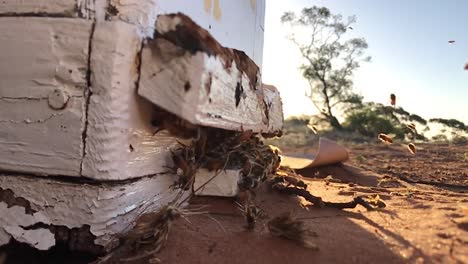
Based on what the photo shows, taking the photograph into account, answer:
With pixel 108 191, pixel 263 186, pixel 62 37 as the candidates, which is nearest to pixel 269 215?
pixel 263 186

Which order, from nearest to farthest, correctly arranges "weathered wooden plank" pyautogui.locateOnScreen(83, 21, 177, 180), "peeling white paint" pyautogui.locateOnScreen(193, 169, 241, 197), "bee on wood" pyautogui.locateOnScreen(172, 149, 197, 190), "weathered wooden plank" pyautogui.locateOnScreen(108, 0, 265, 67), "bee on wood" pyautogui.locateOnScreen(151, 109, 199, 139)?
"weathered wooden plank" pyautogui.locateOnScreen(83, 21, 177, 180) → "weathered wooden plank" pyautogui.locateOnScreen(108, 0, 265, 67) → "bee on wood" pyautogui.locateOnScreen(151, 109, 199, 139) → "bee on wood" pyautogui.locateOnScreen(172, 149, 197, 190) → "peeling white paint" pyautogui.locateOnScreen(193, 169, 241, 197)

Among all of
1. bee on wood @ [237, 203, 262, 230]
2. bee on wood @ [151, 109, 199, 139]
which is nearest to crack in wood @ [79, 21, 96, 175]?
bee on wood @ [151, 109, 199, 139]

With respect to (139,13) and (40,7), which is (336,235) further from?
(40,7)

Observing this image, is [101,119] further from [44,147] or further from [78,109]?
[44,147]

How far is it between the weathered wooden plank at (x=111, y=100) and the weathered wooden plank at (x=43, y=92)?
0.04 m

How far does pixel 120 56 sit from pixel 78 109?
0.23 meters

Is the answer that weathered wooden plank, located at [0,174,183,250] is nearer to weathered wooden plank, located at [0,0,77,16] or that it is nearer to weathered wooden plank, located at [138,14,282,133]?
weathered wooden plank, located at [138,14,282,133]

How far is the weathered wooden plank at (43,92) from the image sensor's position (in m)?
1.56

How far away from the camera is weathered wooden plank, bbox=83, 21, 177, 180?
1.55 meters

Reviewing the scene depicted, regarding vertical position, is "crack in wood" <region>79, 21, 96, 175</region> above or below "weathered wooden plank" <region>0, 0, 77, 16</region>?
below

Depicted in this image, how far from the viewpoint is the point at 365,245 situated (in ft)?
5.60

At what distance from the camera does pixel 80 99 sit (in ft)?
5.11

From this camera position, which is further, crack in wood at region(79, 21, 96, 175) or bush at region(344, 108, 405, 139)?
bush at region(344, 108, 405, 139)

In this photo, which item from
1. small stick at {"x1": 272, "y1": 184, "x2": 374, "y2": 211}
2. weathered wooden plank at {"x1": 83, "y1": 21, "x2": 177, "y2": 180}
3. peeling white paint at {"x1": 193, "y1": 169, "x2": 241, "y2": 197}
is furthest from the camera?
small stick at {"x1": 272, "y1": 184, "x2": 374, "y2": 211}
